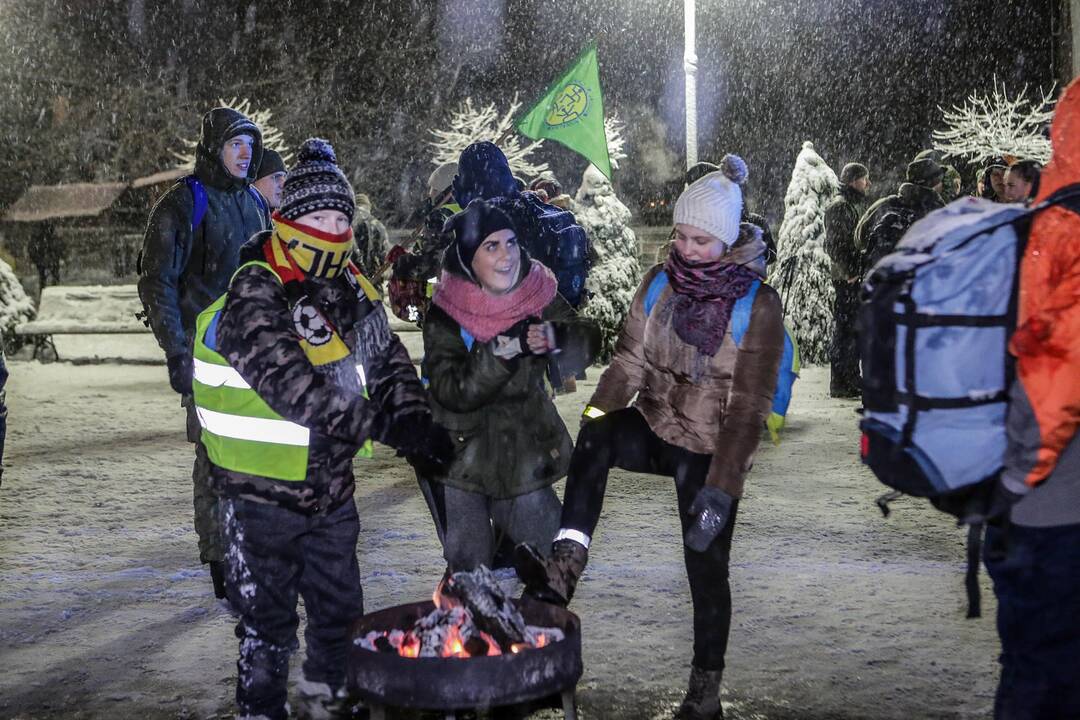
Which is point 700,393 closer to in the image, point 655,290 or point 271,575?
point 655,290

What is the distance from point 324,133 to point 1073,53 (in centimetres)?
2582

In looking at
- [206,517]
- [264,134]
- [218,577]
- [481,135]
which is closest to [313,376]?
[206,517]

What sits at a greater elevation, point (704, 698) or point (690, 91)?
point (690, 91)

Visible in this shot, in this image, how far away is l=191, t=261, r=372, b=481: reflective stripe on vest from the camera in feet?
12.9

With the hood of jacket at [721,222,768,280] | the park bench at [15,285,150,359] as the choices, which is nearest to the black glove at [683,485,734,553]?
the hood of jacket at [721,222,768,280]

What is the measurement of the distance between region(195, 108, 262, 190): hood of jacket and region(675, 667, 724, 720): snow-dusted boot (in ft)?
11.6

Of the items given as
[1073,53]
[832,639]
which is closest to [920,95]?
[1073,53]

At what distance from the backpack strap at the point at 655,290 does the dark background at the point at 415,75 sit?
117ft

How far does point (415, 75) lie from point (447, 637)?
38.2 m

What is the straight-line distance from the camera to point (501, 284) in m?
4.27

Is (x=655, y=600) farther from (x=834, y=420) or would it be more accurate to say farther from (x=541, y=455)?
(x=834, y=420)

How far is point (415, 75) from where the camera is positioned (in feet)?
131

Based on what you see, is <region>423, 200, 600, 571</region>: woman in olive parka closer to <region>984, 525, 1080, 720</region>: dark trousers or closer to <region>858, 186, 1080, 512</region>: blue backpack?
<region>858, 186, 1080, 512</region>: blue backpack

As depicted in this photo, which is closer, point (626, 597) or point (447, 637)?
point (447, 637)
